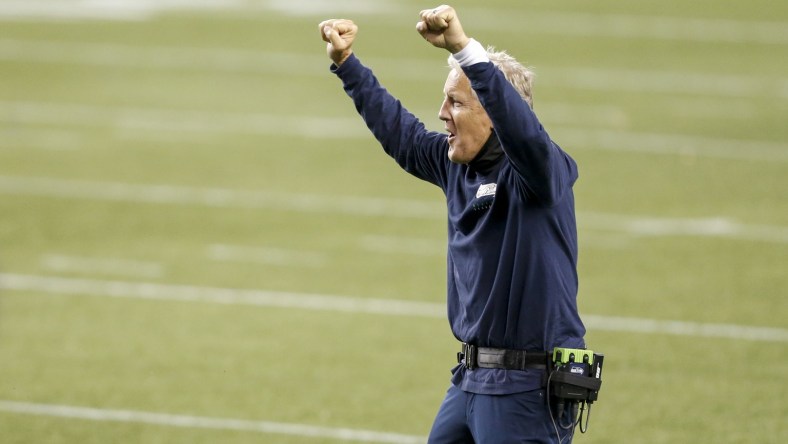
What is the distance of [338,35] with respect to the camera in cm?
602

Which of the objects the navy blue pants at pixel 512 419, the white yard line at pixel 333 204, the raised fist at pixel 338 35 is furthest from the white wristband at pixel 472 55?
the white yard line at pixel 333 204

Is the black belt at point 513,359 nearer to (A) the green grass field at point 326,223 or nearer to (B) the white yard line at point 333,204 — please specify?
(A) the green grass field at point 326,223

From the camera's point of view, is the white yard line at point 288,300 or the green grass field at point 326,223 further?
the white yard line at point 288,300

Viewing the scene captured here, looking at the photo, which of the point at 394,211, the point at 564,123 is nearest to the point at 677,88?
the point at 564,123

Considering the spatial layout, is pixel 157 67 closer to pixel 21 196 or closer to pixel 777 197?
pixel 21 196

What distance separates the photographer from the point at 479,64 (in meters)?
5.05

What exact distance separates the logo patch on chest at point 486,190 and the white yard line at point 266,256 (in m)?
7.33

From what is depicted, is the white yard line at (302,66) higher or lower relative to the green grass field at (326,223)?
higher

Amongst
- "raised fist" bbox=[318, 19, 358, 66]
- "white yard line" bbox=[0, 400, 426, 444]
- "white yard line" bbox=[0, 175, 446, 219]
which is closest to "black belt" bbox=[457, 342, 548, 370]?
"raised fist" bbox=[318, 19, 358, 66]

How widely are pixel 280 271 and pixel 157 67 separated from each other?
9.62 m

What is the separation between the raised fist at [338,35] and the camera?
6012mm

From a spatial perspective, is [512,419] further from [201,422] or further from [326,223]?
[326,223]

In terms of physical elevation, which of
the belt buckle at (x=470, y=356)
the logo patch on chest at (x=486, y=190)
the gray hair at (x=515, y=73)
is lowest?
the belt buckle at (x=470, y=356)

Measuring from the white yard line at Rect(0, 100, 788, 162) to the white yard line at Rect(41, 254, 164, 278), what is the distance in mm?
5290
